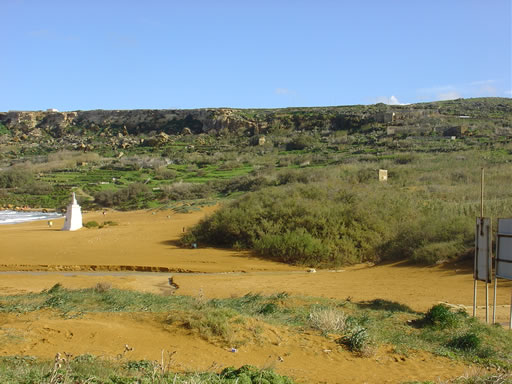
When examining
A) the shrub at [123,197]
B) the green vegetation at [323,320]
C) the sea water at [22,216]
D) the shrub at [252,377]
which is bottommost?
the sea water at [22,216]

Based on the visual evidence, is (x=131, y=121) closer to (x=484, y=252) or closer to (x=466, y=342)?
(x=484, y=252)

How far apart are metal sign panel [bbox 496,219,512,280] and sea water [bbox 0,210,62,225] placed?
29.7m

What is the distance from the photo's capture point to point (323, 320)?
8.21 metres

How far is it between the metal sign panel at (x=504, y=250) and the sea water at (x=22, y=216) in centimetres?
2969

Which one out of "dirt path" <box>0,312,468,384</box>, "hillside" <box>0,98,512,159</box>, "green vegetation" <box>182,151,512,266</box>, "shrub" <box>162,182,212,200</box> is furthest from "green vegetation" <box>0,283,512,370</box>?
"hillside" <box>0,98,512,159</box>

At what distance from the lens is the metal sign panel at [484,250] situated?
932 cm

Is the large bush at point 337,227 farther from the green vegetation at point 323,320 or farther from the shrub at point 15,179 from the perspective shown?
the shrub at point 15,179

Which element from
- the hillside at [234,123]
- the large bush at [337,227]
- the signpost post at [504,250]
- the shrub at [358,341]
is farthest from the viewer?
the hillside at [234,123]

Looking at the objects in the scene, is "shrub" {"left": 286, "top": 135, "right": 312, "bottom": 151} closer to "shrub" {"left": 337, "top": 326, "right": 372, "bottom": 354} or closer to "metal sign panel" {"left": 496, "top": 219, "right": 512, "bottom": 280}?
"metal sign panel" {"left": 496, "top": 219, "right": 512, "bottom": 280}

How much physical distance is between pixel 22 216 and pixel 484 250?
3241 centimetres

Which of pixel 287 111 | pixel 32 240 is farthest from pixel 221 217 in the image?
pixel 287 111

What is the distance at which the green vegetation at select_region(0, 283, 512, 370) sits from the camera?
7.40 meters

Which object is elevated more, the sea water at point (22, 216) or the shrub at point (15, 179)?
→ the shrub at point (15, 179)

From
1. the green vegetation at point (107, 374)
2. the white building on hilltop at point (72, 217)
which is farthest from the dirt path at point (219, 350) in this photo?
the white building on hilltop at point (72, 217)
